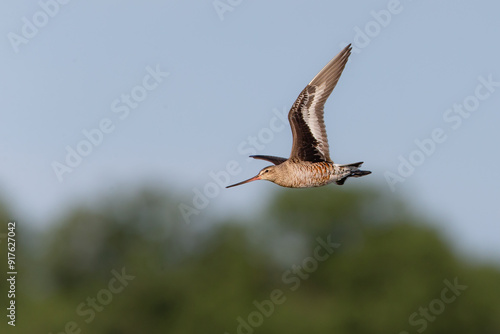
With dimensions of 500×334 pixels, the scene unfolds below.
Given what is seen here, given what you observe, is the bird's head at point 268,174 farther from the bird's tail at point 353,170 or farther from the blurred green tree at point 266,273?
the blurred green tree at point 266,273

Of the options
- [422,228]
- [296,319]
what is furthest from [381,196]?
[296,319]

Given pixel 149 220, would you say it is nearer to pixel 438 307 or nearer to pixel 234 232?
pixel 234 232

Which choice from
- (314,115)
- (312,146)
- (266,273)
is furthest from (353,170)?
(266,273)

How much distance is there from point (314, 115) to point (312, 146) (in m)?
0.51

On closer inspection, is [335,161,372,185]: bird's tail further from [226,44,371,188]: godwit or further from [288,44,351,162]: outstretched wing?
[288,44,351,162]: outstretched wing

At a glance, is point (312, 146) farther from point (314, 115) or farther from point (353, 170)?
point (353, 170)

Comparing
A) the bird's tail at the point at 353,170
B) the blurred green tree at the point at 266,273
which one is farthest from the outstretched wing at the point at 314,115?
the blurred green tree at the point at 266,273

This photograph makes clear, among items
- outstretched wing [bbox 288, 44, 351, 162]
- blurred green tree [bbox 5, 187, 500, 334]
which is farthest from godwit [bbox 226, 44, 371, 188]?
blurred green tree [bbox 5, 187, 500, 334]

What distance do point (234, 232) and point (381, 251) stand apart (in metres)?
7.43

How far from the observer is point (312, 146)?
16.8 meters

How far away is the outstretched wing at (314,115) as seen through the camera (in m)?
16.8

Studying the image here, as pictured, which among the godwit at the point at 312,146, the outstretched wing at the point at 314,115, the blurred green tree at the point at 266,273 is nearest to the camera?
the godwit at the point at 312,146

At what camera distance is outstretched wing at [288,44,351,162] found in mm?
16797

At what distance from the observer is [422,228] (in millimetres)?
49156
